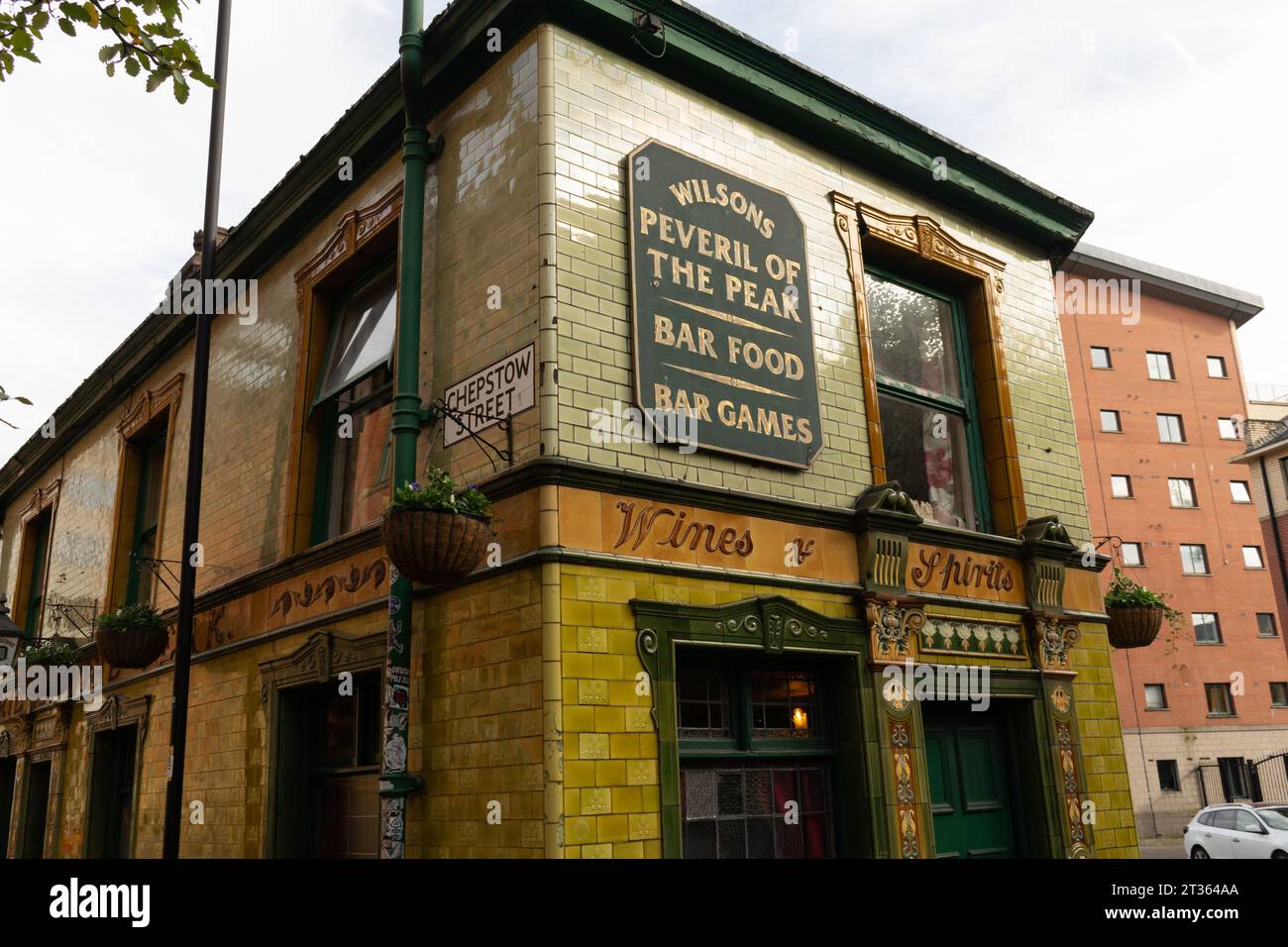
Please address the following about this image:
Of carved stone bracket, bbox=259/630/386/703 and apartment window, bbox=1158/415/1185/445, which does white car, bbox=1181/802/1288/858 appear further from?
apartment window, bbox=1158/415/1185/445

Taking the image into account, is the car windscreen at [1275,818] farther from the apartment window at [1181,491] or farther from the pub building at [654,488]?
the apartment window at [1181,491]

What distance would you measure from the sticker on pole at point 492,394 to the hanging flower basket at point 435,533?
73 cm

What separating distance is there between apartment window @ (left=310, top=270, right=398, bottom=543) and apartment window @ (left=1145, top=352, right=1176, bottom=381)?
4046cm

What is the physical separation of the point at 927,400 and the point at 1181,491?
36.8m

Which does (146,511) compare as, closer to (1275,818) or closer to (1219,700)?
(1275,818)

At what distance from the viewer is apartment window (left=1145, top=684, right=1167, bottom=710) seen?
3925 cm

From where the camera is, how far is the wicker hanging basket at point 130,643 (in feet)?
40.2

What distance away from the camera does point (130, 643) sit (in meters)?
12.3

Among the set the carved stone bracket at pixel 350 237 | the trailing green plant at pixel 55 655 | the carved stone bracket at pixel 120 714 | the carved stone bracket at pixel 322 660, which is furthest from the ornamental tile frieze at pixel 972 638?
the trailing green plant at pixel 55 655

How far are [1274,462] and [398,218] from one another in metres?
43.0

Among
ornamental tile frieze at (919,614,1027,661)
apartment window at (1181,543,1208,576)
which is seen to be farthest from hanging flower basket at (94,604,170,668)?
apartment window at (1181,543,1208,576)

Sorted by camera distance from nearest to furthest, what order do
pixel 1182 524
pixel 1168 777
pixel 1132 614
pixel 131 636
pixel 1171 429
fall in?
pixel 1132 614, pixel 131 636, pixel 1168 777, pixel 1182 524, pixel 1171 429

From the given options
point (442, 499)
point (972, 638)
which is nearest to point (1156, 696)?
point (972, 638)
